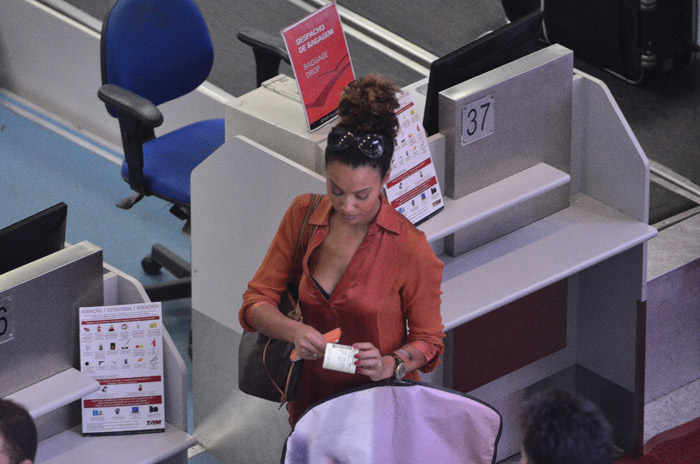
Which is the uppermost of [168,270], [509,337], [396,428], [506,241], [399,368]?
[399,368]

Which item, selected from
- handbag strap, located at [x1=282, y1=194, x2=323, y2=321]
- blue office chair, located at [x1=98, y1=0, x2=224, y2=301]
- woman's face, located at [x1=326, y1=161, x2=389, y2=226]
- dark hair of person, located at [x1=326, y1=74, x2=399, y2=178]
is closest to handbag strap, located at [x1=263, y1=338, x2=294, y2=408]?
handbag strap, located at [x1=282, y1=194, x2=323, y2=321]

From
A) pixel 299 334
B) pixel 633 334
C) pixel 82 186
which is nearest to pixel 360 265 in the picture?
pixel 299 334

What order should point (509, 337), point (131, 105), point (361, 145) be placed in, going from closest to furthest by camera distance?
point (361, 145) → point (509, 337) → point (131, 105)

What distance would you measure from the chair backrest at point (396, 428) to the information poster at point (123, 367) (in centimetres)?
64

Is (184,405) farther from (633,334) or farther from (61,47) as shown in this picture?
(61,47)

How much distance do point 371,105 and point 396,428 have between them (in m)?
0.66

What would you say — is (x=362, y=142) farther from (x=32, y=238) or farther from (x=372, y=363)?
(x=32, y=238)

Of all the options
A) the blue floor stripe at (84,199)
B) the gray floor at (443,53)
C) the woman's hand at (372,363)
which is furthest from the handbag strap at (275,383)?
the gray floor at (443,53)

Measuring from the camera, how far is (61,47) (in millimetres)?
5488

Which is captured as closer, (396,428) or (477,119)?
(396,428)

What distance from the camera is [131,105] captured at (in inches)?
152

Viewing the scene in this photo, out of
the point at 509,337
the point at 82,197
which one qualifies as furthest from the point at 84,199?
the point at 509,337

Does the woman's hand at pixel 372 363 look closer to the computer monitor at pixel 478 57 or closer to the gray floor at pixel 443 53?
the computer monitor at pixel 478 57

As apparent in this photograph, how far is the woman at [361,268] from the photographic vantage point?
2.36 meters
